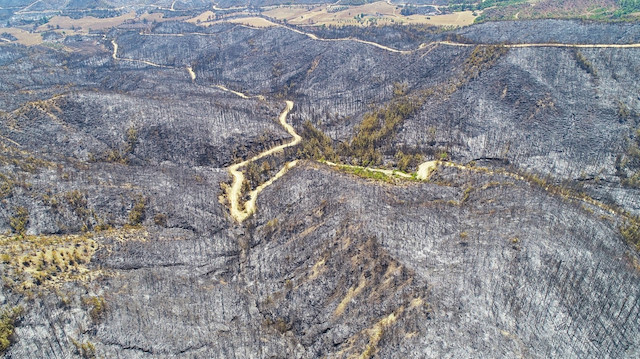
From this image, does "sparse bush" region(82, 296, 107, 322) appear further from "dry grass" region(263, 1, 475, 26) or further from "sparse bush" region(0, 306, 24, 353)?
"dry grass" region(263, 1, 475, 26)

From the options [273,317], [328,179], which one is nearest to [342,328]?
[273,317]

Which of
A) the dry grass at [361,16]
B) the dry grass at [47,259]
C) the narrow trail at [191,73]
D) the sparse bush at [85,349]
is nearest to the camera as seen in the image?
the sparse bush at [85,349]

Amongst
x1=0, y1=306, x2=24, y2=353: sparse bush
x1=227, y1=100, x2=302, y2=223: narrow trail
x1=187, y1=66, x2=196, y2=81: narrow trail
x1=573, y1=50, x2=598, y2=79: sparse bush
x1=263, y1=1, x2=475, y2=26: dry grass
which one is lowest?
x1=227, y1=100, x2=302, y2=223: narrow trail

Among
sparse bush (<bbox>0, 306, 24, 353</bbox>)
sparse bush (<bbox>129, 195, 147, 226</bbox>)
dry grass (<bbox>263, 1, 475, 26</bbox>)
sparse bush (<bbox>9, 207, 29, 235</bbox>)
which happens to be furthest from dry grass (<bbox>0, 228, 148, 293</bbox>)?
dry grass (<bbox>263, 1, 475, 26</bbox>)

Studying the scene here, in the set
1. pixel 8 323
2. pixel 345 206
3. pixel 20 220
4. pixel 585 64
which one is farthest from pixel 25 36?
pixel 585 64

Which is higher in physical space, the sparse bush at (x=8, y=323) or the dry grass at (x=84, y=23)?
the dry grass at (x=84, y=23)

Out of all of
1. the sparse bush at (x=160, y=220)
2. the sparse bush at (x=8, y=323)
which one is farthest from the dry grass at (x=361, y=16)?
the sparse bush at (x=8, y=323)

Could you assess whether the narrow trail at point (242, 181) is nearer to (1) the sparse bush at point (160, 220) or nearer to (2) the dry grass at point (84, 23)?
(1) the sparse bush at point (160, 220)

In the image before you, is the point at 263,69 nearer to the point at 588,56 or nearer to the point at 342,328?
the point at 588,56

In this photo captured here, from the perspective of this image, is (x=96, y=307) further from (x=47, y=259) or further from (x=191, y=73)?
(x=191, y=73)
